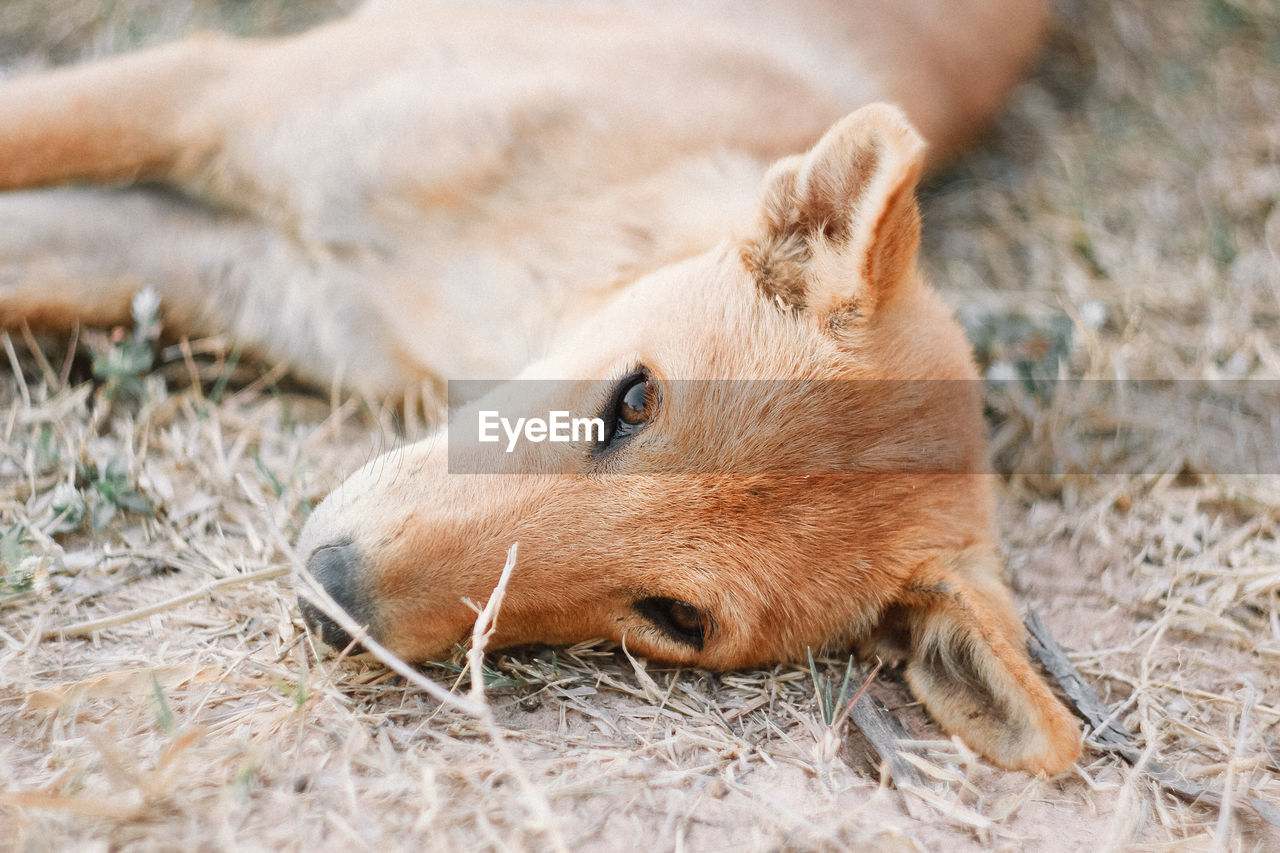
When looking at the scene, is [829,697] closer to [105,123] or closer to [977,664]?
[977,664]

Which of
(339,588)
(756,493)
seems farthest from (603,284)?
(339,588)

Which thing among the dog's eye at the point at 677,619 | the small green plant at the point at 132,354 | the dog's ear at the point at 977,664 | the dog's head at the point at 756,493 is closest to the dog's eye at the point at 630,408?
the dog's head at the point at 756,493

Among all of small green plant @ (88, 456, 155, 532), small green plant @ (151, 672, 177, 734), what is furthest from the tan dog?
small green plant @ (88, 456, 155, 532)

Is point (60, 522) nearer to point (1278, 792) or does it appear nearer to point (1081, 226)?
point (1278, 792)

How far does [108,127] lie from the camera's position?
2.81 meters

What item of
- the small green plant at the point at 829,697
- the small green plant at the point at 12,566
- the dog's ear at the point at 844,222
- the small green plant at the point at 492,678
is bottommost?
the small green plant at the point at 829,697

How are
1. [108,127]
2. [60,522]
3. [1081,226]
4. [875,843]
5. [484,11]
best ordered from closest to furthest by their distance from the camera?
[875,843]
[60,522]
[108,127]
[484,11]
[1081,226]

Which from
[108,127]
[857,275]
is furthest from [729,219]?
[108,127]

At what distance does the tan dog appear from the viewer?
6.66ft

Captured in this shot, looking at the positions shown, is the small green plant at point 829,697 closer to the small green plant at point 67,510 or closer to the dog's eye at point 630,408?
the dog's eye at point 630,408

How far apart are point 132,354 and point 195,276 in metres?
0.37

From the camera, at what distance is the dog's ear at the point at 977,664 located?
191cm

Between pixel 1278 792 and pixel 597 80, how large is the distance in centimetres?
270

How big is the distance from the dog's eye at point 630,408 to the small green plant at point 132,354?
1.65 meters
